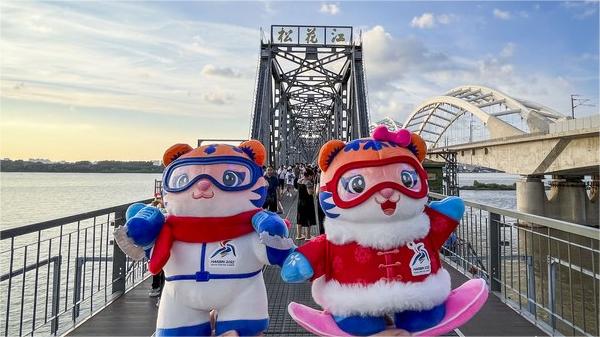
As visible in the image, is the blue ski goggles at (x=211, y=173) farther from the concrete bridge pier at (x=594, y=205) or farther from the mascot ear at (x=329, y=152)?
the concrete bridge pier at (x=594, y=205)

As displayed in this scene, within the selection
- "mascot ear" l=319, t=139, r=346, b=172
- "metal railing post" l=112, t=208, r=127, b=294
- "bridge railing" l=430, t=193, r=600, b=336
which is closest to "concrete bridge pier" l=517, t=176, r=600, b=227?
"bridge railing" l=430, t=193, r=600, b=336

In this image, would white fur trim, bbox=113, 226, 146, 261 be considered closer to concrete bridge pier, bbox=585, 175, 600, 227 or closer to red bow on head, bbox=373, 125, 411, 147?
red bow on head, bbox=373, 125, 411, 147

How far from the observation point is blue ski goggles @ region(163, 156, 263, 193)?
240 centimetres

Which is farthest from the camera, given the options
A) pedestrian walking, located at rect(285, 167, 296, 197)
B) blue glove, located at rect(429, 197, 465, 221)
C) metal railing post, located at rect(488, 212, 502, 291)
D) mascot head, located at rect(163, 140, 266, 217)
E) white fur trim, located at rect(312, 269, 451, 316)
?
pedestrian walking, located at rect(285, 167, 296, 197)

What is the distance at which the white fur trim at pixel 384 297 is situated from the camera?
213cm

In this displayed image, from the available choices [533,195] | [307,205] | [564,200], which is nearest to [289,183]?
[533,195]

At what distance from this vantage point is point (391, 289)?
2.13 metres

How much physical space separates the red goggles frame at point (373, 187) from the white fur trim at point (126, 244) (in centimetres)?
122

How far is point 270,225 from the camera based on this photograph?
90.0 inches

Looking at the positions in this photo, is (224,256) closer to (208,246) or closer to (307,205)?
(208,246)

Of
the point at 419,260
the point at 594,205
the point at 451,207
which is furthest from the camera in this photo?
the point at 594,205

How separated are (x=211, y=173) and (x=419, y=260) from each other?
1.34 m

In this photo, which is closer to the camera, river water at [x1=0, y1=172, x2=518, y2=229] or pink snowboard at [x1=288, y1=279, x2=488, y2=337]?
pink snowboard at [x1=288, y1=279, x2=488, y2=337]

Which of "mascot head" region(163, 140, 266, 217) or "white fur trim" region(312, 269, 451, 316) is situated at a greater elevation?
"mascot head" region(163, 140, 266, 217)
